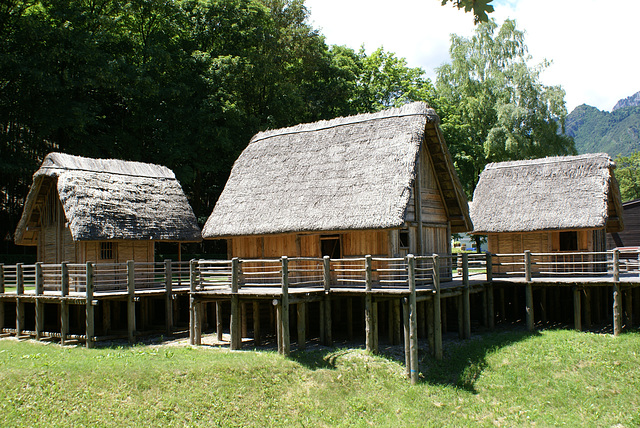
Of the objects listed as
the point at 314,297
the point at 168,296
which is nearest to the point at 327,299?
the point at 314,297

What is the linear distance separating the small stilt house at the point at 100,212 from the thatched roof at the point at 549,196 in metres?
12.8

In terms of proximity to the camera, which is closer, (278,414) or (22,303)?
(278,414)

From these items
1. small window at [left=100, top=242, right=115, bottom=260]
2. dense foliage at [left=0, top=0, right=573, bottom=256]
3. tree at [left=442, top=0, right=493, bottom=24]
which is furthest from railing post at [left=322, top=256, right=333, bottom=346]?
dense foliage at [left=0, top=0, right=573, bottom=256]

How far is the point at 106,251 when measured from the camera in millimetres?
22328

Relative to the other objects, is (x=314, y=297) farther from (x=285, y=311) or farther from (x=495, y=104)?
(x=495, y=104)

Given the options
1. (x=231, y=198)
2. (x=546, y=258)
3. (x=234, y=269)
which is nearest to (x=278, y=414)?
(x=234, y=269)

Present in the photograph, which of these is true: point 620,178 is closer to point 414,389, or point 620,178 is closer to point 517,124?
point 517,124

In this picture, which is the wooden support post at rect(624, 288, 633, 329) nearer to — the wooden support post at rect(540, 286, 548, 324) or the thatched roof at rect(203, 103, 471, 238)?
the wooden support post at rect(540, 286, 548, 324)

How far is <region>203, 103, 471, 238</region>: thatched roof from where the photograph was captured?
18.8 metres

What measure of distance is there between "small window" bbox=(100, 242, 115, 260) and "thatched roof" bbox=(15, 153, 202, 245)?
1045mm

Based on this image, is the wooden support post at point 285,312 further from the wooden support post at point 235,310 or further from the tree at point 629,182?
the tree at point 629,182

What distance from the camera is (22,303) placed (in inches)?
857

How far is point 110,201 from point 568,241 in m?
18.6

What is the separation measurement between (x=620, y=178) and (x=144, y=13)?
182 feet
